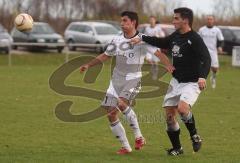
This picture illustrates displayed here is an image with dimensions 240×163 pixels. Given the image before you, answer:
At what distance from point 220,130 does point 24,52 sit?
25051 millimetres

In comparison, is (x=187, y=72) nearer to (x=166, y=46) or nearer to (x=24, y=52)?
(x=166, y=46)

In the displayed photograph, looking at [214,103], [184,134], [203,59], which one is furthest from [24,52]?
[203,59]

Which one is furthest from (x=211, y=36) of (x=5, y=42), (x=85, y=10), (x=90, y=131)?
(x=85, y=10)

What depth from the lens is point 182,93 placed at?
9.41 metres

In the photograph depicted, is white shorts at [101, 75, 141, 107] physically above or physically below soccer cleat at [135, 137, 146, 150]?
above

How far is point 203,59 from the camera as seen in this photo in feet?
30.8

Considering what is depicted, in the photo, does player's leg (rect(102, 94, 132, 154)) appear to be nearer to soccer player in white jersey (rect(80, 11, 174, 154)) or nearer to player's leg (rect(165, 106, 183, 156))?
soccer player in white jersey (rect(80, 11, 174, 154))

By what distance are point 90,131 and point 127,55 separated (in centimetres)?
248

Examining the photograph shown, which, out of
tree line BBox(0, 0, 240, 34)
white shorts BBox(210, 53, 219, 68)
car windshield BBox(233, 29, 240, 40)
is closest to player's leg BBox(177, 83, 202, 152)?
white shorts BBox(210, 53, 219, 68)

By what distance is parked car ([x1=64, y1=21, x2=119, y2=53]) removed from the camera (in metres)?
38.2

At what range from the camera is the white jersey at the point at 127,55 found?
392 inches

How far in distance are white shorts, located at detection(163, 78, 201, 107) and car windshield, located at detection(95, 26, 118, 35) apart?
2943 cm

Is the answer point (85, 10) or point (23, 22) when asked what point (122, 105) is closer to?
point (23, 22)

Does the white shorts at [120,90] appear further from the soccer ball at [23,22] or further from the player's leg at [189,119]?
the soccer ball at [23,22]
